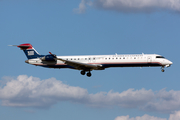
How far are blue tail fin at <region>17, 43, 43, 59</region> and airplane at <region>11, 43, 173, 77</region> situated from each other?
1.73 meters

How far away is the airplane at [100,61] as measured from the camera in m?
49.0

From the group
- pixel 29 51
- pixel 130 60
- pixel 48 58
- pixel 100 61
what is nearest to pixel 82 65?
pixel 100 61

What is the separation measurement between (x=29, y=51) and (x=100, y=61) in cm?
1396

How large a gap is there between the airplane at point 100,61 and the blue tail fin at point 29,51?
173 cm

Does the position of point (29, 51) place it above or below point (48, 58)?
above

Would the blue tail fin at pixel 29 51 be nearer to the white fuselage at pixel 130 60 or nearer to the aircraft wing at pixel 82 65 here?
the aircraft wing at pixel 82 65

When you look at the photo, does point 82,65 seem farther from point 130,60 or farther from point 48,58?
point 130,60

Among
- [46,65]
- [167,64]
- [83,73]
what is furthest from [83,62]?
[167,64]

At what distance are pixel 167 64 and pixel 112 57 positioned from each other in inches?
355

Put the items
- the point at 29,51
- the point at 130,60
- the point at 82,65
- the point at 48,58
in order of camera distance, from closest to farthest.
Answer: the point at 130,60 → the point at 82,65 → the point at 48,58 → the point at 29,51

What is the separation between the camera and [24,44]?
55.9 m

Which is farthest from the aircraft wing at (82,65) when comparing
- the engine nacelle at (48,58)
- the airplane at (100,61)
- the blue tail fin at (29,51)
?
the blue tail fin at (29,51)

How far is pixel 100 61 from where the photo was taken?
50.2 m

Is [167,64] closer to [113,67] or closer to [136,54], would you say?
[136,54]
